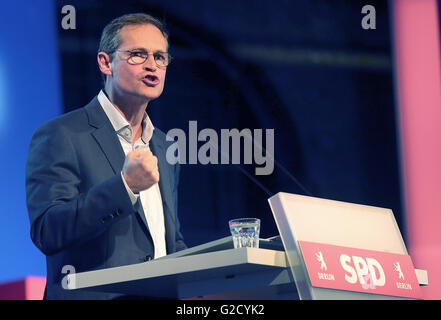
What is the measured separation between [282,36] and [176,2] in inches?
40.5

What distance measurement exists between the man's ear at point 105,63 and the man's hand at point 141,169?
0.77m

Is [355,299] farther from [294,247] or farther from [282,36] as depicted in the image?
[282,36]

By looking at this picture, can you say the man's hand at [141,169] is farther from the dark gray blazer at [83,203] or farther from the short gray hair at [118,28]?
the short gray hair at [118,28]

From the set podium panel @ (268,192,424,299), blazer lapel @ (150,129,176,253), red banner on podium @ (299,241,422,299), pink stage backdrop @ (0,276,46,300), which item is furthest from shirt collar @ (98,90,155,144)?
pink stage backdrop @ (0,276,46,300)

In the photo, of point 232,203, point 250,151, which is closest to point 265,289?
point 250,151

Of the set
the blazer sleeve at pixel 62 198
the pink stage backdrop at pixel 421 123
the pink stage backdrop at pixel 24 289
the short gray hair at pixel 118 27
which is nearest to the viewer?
the blazer sleeve at pixel 62 198

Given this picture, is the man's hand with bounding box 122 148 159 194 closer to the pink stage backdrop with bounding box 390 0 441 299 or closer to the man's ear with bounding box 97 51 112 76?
the man's ear with bounding box 97 51 112 76

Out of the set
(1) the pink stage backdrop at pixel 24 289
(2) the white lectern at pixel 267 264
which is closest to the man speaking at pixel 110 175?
(2) the white lectern at pixel 267 264

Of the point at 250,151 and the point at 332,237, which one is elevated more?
the point at 250,151

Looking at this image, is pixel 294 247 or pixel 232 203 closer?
pixel 294 247

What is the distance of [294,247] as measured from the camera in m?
1.38

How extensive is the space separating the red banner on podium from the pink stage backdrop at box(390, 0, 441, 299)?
2.07m

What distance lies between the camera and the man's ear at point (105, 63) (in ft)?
7.48

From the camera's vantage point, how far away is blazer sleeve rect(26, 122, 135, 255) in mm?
1650
